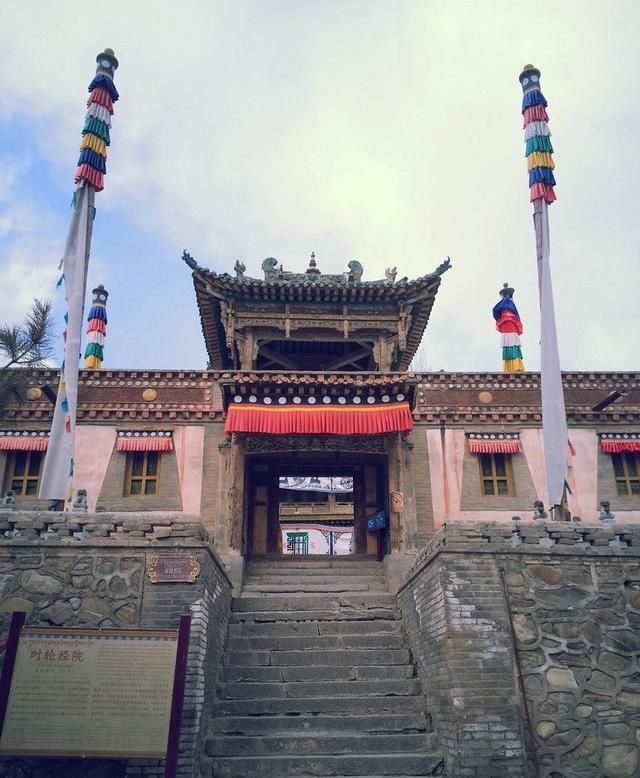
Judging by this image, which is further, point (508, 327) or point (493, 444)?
point (508, 327)

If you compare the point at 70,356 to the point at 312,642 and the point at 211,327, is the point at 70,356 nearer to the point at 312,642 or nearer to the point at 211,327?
the point at 211,327

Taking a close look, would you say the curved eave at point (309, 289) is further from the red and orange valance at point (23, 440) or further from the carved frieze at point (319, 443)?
the red and orange valance at point (23, 440)

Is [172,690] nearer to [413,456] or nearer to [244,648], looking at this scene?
[244,648]

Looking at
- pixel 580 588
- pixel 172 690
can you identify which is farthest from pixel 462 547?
pixel 172 690

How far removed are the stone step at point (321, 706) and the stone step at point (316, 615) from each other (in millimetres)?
2319

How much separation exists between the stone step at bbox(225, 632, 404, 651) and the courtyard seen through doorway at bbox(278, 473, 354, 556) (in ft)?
62.8

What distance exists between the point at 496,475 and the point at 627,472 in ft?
11.3

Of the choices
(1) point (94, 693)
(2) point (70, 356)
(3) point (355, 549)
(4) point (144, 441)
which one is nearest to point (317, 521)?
(3) point (355, 549)

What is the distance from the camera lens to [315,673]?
9969mm

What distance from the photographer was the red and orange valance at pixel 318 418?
1595cm

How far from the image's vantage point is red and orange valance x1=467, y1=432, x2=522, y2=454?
18.0m

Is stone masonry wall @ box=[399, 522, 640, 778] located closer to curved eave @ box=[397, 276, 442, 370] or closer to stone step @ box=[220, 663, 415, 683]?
stone step @ box=[220, 663, 415, 683]

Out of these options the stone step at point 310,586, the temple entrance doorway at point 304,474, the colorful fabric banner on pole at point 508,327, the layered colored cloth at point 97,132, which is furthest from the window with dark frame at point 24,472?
the colorful fabric banner on pole at point 508,327

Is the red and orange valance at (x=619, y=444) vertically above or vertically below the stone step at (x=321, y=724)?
above
